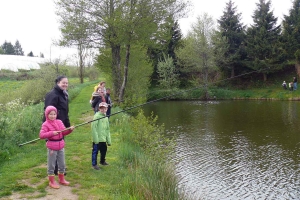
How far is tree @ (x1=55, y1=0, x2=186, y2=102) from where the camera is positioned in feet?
54.3

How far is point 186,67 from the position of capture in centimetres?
3744

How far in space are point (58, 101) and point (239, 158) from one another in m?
7.65

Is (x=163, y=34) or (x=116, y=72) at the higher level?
(x=163, y=34)

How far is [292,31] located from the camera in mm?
33438

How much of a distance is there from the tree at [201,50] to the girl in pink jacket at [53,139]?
3080cm

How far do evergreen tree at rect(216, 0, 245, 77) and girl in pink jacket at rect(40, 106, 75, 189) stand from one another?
32.5m


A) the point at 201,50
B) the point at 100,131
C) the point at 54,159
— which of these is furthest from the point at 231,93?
the point at 54,159

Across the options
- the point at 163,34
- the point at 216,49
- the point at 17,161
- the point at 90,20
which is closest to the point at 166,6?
the point at 163,34

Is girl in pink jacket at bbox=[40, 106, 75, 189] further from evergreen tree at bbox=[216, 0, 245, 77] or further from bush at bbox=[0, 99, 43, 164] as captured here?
evergreen tree at bbox=[216, 0, 245, 77]

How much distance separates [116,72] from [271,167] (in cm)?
1232

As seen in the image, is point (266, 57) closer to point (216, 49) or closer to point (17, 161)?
point (216, 49)

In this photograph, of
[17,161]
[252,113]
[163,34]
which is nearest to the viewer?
[17,161]

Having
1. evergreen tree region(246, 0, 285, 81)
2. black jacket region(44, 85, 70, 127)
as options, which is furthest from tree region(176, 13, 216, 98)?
black jacket region(44, 85, 70, 127)

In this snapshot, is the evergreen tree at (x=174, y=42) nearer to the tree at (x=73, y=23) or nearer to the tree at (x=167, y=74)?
the tree at (x=167, y=74)
